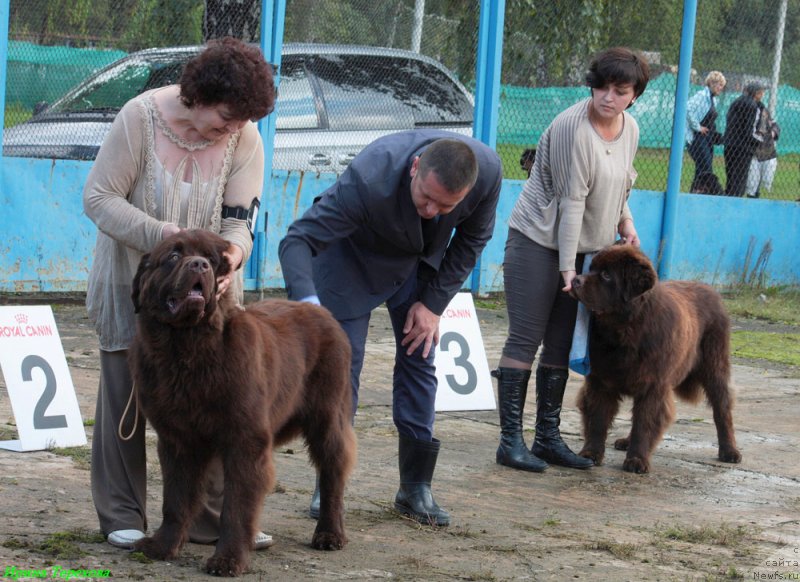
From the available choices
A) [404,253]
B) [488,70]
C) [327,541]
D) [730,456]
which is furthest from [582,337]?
[488,70]

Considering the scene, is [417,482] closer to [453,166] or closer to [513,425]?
[513,425]

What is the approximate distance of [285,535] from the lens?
4648 millimetres

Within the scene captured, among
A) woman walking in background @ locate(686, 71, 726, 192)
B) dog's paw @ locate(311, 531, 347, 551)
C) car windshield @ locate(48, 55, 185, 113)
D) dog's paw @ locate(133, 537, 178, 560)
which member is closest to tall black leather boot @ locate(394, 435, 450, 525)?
dog's paw @ locate(311, 531, 347, 551)

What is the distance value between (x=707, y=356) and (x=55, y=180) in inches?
218

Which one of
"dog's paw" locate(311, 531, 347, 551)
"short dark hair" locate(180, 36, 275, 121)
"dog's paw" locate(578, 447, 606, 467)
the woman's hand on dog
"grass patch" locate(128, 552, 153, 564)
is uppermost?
"short dark hair" locate(180, 36, 275, 121)

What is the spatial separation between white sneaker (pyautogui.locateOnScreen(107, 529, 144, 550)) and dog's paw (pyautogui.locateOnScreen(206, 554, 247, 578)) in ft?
1.25

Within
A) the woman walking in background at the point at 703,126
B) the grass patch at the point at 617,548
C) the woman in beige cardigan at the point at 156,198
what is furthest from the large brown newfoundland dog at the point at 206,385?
the woman walking in background at the point at 703,126

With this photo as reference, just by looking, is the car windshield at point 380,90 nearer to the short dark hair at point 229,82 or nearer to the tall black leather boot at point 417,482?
the tall black leather boot at point 417,482

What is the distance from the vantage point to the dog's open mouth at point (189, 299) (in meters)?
3.78

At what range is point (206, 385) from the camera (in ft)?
12.9

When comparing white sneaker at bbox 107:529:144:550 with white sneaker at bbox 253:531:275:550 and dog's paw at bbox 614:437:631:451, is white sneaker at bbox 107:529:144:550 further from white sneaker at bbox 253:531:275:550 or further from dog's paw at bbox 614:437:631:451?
dog's paw at bbox 614:437:631:451

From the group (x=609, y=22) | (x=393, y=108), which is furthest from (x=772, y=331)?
(x=393, y=108)

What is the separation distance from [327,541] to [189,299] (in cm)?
123

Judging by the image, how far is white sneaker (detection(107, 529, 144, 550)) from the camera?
13.7 feet
